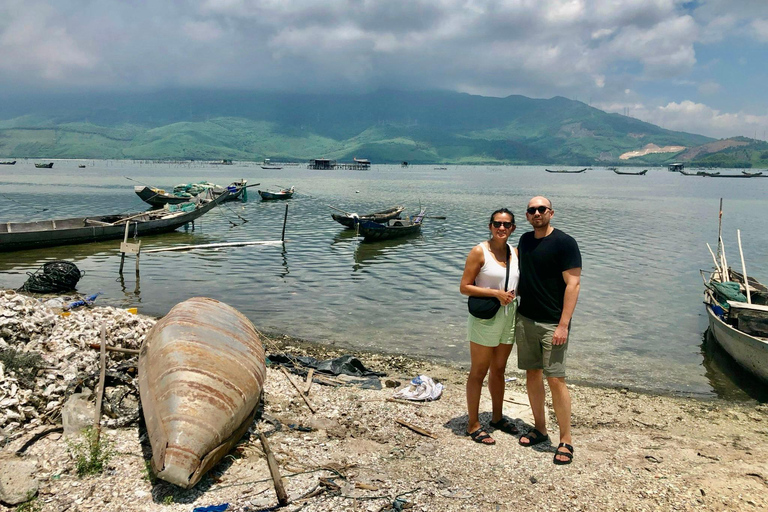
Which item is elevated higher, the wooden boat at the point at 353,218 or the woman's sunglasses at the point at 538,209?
the woman's sunglasses at the point at 538,209

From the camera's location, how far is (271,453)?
5711 millimetres

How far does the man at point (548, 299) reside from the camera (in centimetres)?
545

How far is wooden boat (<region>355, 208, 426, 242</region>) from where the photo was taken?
27703mm

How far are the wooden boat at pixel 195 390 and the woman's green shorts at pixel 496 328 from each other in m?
2.95

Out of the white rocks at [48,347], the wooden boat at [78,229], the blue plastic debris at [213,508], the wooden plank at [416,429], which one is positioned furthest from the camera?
the wooden boat at [78,229]

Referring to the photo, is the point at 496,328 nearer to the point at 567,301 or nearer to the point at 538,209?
the point at 567,301

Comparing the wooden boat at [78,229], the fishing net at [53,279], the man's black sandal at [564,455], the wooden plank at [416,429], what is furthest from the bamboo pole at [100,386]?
the wooden boat at [78,229]

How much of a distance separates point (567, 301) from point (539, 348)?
69cm

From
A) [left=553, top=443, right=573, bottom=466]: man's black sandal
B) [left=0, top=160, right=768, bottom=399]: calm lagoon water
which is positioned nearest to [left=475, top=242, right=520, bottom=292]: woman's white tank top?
[left=553, top=443, right=573, bottom=466]: man's black sandal

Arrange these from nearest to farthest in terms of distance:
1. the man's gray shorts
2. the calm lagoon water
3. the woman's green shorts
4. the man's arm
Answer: the man's arm → the man's gray shorts → the woman's green shorts → the calm lagoon water

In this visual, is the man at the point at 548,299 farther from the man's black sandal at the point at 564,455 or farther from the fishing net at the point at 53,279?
the fishing net at the point at 53,279

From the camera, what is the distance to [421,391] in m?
8.20

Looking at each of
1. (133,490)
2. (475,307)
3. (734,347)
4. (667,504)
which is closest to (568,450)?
(667,504)

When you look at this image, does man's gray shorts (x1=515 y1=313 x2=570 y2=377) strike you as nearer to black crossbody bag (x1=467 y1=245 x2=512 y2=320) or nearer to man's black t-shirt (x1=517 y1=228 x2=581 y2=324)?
man's black t-shirt (x1=517 y1=228 x2=581 y2=324)
